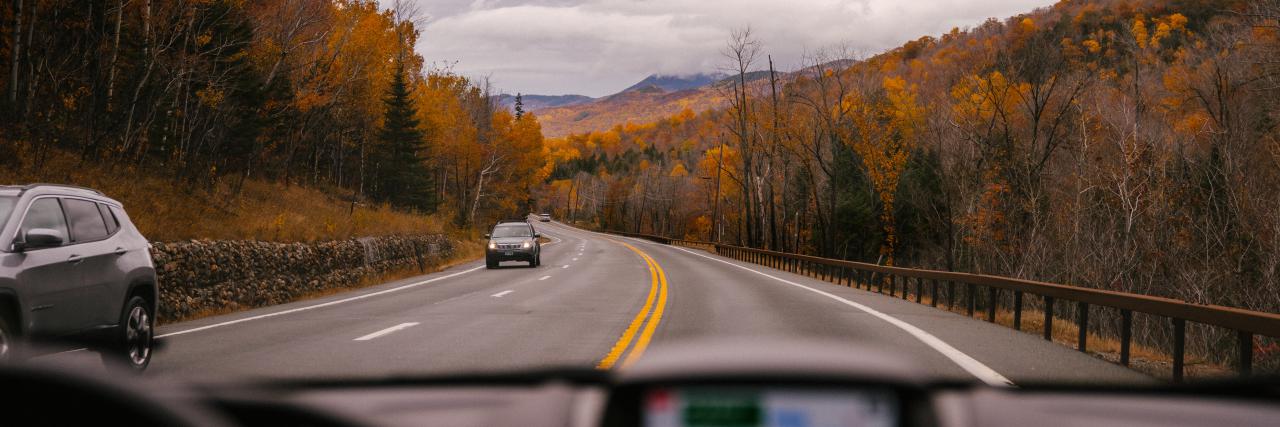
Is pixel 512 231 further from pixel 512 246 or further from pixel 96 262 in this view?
pixel 96 262

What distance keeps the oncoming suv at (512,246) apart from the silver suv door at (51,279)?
23539 mm

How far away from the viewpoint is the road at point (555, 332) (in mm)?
8195

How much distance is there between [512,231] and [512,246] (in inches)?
60.3

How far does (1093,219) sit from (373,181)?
5085cm

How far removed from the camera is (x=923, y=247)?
Answer: 70125 mm

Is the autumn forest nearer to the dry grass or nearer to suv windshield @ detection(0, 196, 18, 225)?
the dry grass

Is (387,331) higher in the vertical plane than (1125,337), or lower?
lower

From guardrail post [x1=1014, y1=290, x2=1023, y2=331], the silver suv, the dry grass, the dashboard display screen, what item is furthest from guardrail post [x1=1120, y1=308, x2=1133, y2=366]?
the dry grass

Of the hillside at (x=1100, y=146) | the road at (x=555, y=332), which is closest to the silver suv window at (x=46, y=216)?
the road at (x=555, y=332)

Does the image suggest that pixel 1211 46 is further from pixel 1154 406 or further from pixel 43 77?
pixel 43 77

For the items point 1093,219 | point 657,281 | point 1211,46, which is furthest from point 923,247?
point 657,281

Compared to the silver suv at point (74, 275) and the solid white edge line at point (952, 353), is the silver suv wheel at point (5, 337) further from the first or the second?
the solid white edge line at point (952, 353)

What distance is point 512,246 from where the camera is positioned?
31547mm

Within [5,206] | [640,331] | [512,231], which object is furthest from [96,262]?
[512,231]
